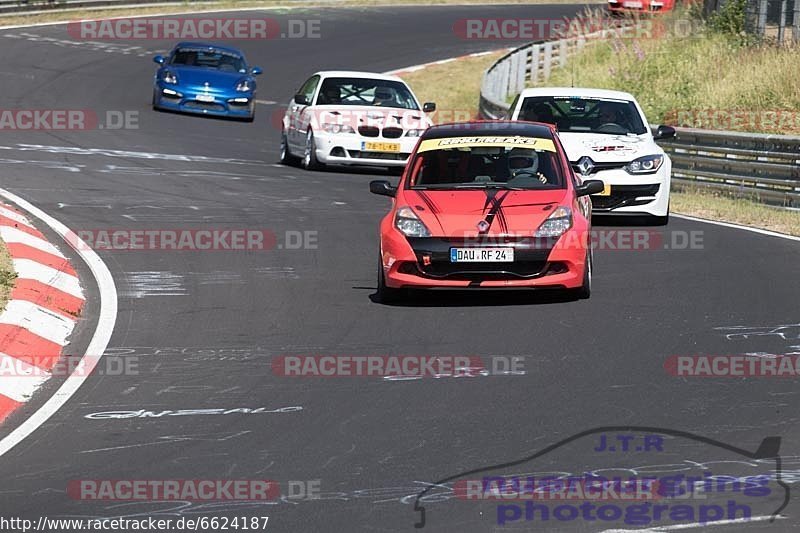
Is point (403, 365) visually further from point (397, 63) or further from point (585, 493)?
point (397, 63)

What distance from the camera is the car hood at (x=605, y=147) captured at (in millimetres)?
16906


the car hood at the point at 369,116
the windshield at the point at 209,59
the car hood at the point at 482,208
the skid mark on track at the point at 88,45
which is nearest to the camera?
the car hood at the point at 482,208

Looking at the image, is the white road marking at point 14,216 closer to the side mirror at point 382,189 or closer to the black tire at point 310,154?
the side mirror at point 382,189

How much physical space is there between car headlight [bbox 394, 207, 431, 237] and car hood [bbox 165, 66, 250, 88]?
57.7ft

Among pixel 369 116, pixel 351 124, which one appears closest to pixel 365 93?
pixel 369 116

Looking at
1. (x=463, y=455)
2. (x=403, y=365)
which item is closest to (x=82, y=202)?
(x=403, y=365)

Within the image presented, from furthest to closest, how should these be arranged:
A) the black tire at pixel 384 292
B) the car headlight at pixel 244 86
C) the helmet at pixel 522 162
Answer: the car headlight at pixel 244 86
the helmet at pixel 522 162
the black tire at pixel 384 292

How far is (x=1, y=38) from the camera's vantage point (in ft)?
132

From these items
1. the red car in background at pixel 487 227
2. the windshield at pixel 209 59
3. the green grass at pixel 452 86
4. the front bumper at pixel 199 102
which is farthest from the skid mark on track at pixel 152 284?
the green grass at pixel 452 86

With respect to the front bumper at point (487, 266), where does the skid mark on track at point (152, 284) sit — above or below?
below

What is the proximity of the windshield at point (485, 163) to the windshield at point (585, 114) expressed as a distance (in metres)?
4.65

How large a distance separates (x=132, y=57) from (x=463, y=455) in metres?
33.2

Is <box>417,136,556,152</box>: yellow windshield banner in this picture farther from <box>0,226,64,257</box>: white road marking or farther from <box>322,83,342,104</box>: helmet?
<box>322,83,342,104</box>: helmet

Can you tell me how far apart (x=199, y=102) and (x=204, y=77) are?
48 cm
